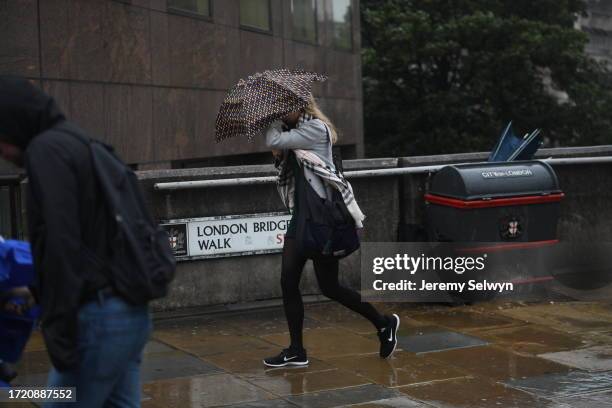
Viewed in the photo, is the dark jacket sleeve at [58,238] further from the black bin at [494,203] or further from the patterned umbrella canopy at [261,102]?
the black bin at [494,203]

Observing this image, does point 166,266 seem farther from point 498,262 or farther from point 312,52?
point 312,52

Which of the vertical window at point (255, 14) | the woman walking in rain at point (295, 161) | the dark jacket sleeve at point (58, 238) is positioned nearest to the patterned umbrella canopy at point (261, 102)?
the woman walking in rain at point (295, 161)

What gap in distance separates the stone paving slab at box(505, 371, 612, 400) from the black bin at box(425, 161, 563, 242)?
2.20m

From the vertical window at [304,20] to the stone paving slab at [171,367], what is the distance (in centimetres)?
1663

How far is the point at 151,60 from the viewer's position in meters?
16.2

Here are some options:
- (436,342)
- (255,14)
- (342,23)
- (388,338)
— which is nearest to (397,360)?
(388,338)

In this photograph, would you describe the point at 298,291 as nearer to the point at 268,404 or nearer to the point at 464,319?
the point at 268,404

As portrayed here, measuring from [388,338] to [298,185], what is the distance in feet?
4.00

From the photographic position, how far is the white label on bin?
28.0ft

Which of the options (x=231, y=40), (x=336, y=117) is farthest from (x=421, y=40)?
(x=231, y=40)

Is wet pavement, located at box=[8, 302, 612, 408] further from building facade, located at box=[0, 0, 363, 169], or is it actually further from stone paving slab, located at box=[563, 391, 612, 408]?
building facade, located at box=[0, 0, 363, 169]

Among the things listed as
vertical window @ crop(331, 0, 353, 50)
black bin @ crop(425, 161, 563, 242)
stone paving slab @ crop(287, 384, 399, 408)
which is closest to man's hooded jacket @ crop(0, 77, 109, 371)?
stone paving slab @ crop(287, 384, 399, 408)

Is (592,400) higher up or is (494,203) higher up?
(494,203)

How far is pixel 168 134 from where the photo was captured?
16.7m
